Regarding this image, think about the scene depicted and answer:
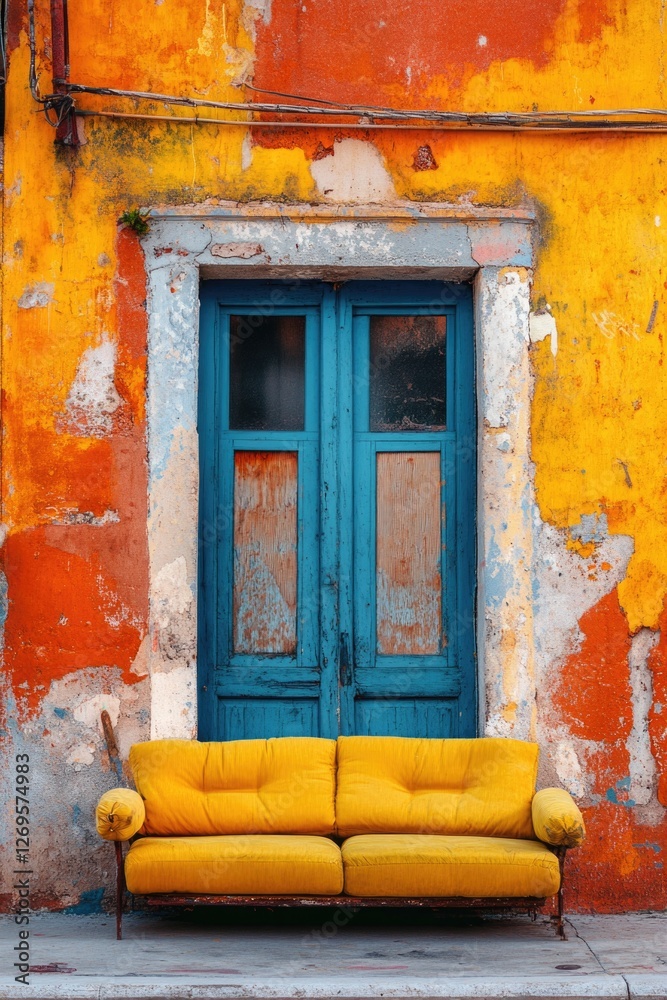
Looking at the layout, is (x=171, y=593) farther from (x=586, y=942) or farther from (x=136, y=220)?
(x=586, y=942)

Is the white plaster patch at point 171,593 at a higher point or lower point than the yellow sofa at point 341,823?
higher

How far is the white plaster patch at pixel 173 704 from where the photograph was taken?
4918 mm

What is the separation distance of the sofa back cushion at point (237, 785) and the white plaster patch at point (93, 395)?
4.90 ft

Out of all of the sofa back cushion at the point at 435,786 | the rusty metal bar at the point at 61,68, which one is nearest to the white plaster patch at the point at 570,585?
the sofa back cushion at the point at 435,786

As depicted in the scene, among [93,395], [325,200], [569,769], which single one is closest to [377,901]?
[569,769]

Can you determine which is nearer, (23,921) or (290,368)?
(23,921)

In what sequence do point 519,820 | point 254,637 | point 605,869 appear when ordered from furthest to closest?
point 254,637
point 605,869
point 519,820

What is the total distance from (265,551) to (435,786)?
138cm

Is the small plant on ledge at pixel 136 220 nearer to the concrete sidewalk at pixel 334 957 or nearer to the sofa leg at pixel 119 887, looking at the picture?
the sofa leg at pixel 119 887

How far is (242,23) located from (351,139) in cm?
76

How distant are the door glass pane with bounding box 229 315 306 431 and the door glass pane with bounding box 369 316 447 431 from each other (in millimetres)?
370

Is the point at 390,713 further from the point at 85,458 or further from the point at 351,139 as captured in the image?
the point at 351,139

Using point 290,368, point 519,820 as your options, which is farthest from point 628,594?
point 290,368

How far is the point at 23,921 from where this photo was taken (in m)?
4.72
